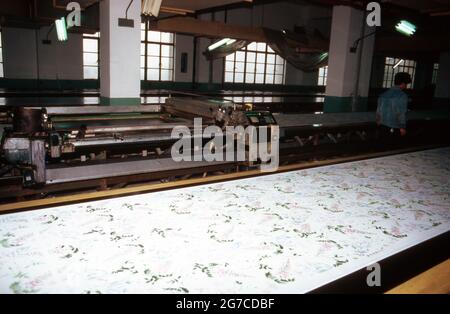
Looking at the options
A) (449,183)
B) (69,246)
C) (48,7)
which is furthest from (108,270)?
(48,7)

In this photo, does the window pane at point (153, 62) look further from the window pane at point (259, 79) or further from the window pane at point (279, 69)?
the window pane at point (279, 69)

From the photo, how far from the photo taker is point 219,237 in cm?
197

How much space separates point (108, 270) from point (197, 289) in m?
0.42

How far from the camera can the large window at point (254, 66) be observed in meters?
19.0

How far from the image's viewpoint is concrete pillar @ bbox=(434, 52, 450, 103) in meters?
13.5

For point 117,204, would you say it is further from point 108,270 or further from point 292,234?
point 292,234

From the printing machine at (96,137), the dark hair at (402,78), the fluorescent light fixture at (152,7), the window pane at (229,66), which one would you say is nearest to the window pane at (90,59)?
the window pane at (229,66)

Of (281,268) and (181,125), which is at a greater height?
(181,125)

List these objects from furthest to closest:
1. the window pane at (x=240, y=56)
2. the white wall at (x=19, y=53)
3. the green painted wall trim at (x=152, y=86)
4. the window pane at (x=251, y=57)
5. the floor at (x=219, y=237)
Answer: the window pane at (x=251, y=57)
the window pane at (x=240, y=56)
the green painted wall trim at (x=152, y=86)
the white wall at (x=19, y=53)
the floor at (x=219, y=237)

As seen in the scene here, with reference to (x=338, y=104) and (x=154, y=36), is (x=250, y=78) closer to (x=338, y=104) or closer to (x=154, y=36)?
(x=154, y=36)

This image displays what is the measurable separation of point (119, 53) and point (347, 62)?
567 cm

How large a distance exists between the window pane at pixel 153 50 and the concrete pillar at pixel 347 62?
32.0ft

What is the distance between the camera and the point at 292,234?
2.05 m

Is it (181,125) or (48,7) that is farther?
(48,7)
